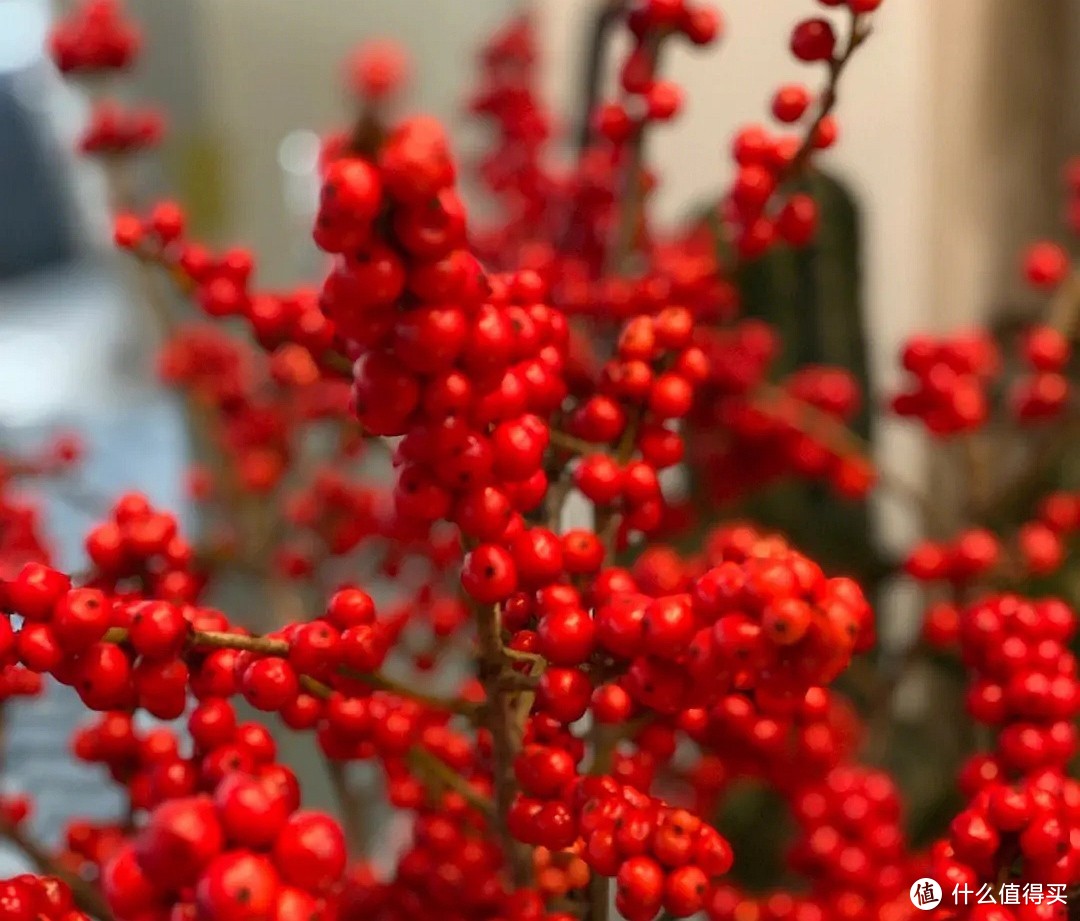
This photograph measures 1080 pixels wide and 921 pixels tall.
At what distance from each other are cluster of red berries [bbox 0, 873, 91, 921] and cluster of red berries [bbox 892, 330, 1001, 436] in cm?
45

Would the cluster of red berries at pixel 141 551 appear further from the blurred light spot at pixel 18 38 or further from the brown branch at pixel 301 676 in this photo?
the blurred light spot at pixel 18 38

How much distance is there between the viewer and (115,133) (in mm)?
619

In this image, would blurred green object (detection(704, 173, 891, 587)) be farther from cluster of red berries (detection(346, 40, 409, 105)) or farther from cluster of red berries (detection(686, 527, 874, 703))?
cluster of red berries (detection(686, 527, 874, 703))

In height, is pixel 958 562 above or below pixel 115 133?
below

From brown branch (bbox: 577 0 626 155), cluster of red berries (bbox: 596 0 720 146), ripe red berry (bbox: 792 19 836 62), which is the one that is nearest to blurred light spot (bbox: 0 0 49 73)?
brown branch (bbox: 577 0 626 155)

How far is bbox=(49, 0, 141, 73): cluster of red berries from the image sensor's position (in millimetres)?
590

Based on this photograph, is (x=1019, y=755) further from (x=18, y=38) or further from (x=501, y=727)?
(x=18, y=38)

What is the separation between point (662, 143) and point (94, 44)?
1.50ft

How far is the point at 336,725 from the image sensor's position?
0.35m

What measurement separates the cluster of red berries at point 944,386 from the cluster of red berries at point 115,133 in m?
0.44

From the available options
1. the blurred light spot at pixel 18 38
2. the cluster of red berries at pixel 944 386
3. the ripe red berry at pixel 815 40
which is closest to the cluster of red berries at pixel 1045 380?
the cluster of red berries at pixel 944 386

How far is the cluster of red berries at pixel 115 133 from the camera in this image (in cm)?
62

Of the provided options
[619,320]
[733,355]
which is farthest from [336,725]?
[733,355]

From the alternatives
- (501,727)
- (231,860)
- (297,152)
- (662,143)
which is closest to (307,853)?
(231,860)
